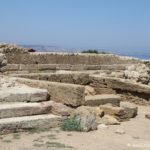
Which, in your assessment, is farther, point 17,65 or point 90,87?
point 17,65

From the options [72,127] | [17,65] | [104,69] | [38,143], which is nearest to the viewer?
[38,143]

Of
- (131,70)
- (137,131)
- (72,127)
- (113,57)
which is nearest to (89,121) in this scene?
(72,127)

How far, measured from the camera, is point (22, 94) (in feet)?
29.5

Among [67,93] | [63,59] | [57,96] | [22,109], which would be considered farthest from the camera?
[63,59]

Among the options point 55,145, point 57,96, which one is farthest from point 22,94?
point 55,145

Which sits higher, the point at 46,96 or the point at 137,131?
the point at 46,96

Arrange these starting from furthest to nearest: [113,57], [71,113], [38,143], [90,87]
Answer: [113,57] < [90,87] < [71,113] < [38,143]

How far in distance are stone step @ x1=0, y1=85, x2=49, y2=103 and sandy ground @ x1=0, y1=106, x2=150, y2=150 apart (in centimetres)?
103

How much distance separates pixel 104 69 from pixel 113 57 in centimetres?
172

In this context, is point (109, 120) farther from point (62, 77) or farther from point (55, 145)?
point (62, 77)

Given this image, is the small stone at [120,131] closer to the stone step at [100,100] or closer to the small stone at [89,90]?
the stone step at [100,100]

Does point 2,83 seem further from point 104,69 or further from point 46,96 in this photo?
point 104,69

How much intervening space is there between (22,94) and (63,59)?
26.8 feet

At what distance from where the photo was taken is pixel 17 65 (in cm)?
1470
